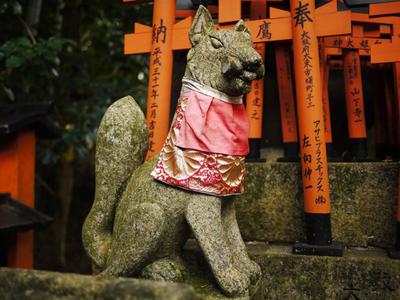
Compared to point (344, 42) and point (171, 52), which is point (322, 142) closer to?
point (344, 42)

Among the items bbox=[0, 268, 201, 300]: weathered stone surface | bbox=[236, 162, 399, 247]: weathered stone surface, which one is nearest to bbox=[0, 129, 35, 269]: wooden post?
bbox=[236, 162, 399, 247]: weathered stone surface

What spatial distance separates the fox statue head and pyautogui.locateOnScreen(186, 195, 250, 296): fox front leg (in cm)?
66

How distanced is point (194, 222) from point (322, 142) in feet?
4.01

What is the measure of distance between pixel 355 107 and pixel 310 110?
706mm

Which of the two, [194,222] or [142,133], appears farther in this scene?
[142,133]

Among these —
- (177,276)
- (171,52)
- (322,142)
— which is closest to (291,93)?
(322,142)

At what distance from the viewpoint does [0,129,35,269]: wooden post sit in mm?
5062

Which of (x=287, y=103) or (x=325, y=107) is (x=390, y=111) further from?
(x=287, y=103)

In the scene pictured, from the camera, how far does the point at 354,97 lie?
3385 millimetres

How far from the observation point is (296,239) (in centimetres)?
318

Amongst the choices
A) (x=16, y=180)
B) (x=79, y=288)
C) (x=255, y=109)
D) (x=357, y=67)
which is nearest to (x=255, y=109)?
(x=255, y=109)

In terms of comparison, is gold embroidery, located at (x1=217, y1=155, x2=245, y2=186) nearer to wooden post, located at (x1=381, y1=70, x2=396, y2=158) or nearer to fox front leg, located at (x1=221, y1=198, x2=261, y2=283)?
fox front leg, located at (x1=221, y1=198, x2=261, y2=283)

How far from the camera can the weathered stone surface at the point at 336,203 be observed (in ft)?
9.99

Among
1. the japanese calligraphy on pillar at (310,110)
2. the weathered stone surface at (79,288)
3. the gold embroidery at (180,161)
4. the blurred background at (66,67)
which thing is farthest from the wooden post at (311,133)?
the blurred background at (66,67)
